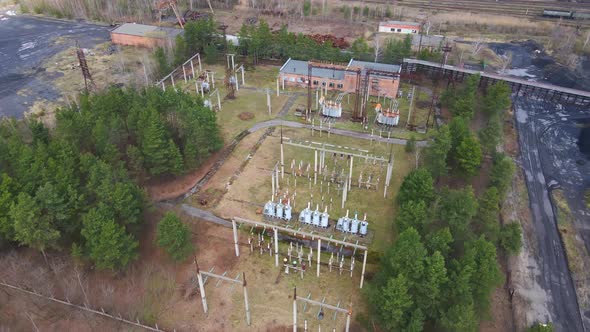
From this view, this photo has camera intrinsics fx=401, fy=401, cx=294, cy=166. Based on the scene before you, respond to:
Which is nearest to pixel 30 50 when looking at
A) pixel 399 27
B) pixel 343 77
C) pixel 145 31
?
pixel 145 31

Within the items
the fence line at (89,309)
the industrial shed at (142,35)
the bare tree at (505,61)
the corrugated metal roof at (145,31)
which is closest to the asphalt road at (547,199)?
the bare tree at (505,61)

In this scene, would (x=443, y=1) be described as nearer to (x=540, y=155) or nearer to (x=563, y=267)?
(x=540, y=155)

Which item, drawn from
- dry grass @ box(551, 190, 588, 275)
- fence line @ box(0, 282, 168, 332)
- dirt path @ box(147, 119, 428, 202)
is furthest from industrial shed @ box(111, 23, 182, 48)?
dry grass @ box(551, 190, 588, 275)

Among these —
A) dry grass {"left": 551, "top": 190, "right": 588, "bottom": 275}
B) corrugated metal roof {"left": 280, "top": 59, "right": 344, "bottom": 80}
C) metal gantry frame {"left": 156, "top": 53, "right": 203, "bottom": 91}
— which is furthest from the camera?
corrugated metal roof {"left": 280, "top": 59, "right": 344, "bottom": 80}

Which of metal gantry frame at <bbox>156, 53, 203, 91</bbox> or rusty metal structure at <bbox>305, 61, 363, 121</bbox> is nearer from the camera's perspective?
rusty metal structure at <bbox>305, 61, 363, 121</bbox>

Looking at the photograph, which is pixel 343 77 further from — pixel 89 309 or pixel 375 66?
pixel 89 309

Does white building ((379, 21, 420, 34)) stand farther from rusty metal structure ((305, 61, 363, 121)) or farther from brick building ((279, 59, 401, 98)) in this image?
rusty metal structure ((305, 61, 363, 121))
